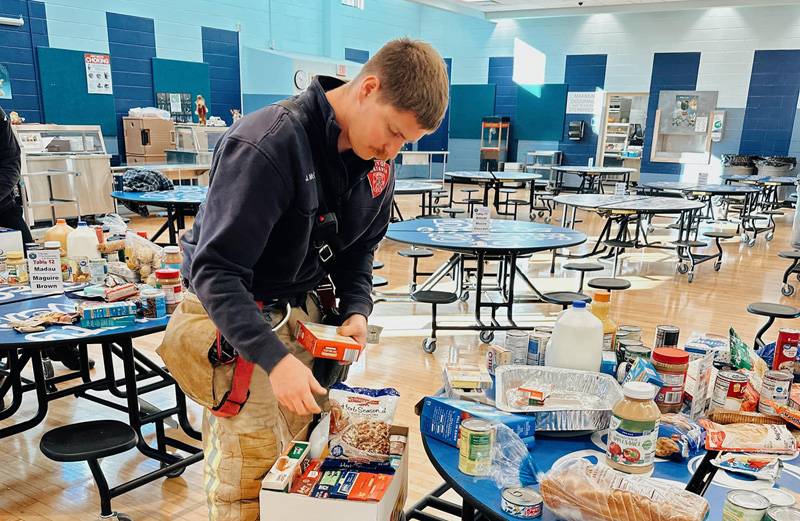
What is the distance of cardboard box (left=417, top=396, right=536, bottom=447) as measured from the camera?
137cm

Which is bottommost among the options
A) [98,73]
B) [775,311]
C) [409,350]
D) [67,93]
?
[409,350]

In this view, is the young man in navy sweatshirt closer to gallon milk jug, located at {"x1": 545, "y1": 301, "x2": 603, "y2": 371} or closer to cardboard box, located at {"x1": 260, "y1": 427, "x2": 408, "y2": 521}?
cardboard box, located at {"x1": 260, "y1": 427, "x2": 408, "y2": 521}

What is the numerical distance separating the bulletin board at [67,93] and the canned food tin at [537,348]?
9798 mm

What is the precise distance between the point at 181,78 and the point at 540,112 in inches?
360

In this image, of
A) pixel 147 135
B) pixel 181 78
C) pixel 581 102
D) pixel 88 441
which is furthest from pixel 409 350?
pixel 581 102

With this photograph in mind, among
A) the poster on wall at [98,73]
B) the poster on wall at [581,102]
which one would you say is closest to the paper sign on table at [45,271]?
the poster on wall at [98,73]

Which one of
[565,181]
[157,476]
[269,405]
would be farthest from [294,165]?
[565,181]

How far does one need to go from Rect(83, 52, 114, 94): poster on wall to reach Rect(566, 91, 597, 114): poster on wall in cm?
1078

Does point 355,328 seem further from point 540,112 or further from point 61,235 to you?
point 540,112

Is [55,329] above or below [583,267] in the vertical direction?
above

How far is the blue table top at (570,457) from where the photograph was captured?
1.18 meters

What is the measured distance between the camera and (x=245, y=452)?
1434mm

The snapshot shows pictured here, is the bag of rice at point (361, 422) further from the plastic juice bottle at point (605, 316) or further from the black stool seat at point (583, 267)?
the black stool seat at point (583, 267)

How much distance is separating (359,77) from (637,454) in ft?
3.28
